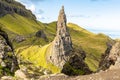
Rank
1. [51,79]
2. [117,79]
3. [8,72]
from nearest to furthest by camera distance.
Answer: [117,79]
[51,79]
[8,72]

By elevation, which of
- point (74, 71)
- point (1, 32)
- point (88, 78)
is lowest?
point (74, 71)

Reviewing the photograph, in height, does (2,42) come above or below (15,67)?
above

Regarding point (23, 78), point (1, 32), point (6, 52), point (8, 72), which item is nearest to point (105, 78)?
point (23, 78)

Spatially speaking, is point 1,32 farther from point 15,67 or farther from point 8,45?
point 15,67

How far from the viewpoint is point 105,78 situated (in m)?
39.2

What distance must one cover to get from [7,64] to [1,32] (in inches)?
433

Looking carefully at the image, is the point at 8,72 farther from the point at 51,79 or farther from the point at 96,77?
the point at 96,77

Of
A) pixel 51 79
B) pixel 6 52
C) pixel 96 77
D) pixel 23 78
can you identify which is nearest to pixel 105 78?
pixel 96 77

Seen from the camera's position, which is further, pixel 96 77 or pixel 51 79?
pixel 51 79

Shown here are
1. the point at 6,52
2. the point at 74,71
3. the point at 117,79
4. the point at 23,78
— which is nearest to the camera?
the point at 117,79

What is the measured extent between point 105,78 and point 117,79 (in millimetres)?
1466

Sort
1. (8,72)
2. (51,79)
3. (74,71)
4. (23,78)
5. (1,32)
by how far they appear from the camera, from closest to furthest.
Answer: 1. (51,79)
2. (23,78)
3. (8,72)
4. (1,32)
5. (74,71)

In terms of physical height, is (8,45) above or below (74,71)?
above

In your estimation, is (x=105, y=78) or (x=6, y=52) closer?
(x=105, y=78)
